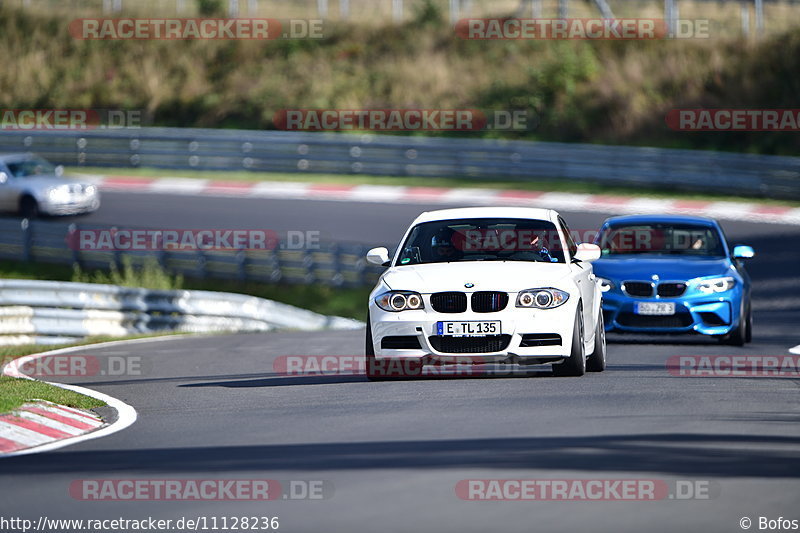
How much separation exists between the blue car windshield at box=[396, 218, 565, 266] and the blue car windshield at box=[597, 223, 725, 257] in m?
4.22

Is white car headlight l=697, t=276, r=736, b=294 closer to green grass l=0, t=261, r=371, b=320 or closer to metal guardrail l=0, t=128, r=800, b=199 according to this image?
green grass l=0, t=261, r=371, b=320

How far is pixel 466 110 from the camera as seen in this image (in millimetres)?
43562

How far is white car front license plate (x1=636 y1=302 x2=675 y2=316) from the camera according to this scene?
15727 millimetres

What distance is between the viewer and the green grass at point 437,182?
112 feet

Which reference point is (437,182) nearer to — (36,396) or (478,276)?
(478,276)

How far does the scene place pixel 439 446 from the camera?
868 cm

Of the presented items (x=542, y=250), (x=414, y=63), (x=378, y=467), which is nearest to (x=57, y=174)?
(x=414, y=63)

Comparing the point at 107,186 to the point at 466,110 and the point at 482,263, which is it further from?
the point at 482,263

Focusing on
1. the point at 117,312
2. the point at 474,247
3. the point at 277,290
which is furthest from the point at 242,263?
the point at 474,247
